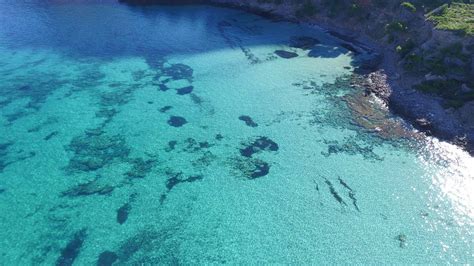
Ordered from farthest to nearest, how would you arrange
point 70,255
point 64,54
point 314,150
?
point 64,54, point 314,150, point 70,255

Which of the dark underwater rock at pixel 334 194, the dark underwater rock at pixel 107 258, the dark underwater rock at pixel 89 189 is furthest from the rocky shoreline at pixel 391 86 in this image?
the dark underwater rock at pixel 107 258

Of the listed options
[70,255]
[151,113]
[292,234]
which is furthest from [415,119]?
[70,255]

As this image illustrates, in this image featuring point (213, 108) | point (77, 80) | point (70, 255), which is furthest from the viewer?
point (77, 80)

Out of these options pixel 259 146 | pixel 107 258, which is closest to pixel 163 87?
pixel 259 146

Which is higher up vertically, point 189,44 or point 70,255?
point 189,44

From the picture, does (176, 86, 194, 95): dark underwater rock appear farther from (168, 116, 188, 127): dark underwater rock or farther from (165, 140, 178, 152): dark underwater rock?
(165, 140, 178, 152): dark underwater rock

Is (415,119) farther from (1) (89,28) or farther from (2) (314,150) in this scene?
(1) (89,28)

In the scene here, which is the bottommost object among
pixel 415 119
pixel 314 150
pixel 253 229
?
pixel 253 229

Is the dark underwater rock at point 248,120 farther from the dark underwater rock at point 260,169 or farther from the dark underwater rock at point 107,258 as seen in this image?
the dark underwater rock at point 107,258
